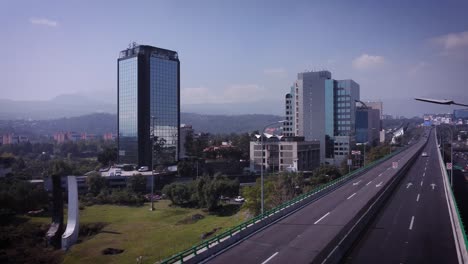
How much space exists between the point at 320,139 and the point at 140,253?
279 feet

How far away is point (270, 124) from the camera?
23141 mm

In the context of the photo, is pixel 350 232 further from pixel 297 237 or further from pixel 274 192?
pixel 274 192

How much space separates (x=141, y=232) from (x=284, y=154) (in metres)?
54.1

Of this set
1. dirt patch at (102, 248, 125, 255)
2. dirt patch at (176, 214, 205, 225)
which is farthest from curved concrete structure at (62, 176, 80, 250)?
dirt patch at (176, 214, 205, 225)

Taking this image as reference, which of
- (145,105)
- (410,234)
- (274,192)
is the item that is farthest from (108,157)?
(410,234)

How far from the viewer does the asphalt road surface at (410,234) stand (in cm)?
1684

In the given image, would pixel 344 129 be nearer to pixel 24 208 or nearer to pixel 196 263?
pixel 24 208

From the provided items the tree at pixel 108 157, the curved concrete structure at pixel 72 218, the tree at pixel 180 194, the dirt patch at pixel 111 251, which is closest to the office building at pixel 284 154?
the tree at pixel 180 194

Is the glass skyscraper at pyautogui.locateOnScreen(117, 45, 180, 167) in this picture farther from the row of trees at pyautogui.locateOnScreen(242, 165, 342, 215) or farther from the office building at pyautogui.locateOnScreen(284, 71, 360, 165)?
the row of trees at pyautogui.locateOnScreen(242, 165, 342, 215)

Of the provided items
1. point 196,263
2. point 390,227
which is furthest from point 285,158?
point 196,263

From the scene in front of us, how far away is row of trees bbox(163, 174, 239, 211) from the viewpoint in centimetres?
5612

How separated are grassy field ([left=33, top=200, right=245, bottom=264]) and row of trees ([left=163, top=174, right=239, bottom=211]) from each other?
1.85 meters

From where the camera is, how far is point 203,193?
56969 mm

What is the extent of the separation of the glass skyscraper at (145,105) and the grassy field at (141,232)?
34.4 meters
